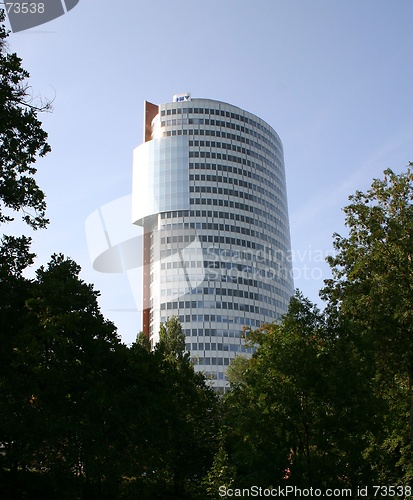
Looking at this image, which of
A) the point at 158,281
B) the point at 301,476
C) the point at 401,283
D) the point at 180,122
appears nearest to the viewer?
the point at 301,476

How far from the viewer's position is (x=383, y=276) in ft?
111

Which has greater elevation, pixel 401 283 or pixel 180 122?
pixel 180 122

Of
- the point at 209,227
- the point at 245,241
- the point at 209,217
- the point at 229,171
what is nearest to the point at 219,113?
the point at 229,171

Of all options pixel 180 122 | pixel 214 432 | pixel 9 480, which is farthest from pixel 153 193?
pixel 9 480

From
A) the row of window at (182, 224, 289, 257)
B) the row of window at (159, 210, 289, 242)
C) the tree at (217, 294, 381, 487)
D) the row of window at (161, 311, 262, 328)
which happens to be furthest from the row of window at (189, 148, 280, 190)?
the tree at (217, 294, 381, 487)

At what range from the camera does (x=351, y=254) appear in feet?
120

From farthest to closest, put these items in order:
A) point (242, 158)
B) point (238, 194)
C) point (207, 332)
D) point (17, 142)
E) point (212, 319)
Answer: point (242, 158)
point (238, 194)
point (212, 319)
point (207, 332)
point (17, 142)

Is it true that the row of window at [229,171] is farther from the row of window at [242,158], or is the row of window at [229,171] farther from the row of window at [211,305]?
the row of window at [211,305]

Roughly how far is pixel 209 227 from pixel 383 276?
118 m

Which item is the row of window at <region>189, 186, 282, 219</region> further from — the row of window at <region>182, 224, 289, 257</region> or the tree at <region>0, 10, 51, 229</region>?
the tree at <region>0, 10, 51, 229</region>

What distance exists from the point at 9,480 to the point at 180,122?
14231cm

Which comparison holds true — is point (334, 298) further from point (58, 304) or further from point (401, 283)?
point (58, 304)

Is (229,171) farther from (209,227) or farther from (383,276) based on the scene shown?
(383,276)

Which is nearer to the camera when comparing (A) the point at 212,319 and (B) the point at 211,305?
(A) the point at 212,319
